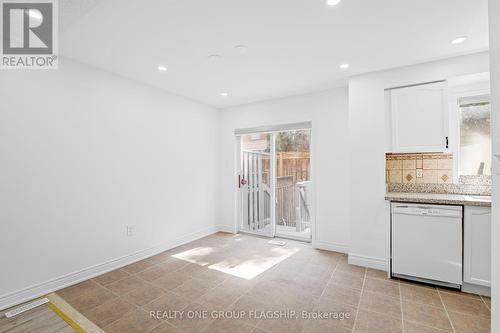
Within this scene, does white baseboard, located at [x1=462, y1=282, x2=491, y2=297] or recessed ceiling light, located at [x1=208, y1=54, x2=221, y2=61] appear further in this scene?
recessed ceiling light, located at [x1=208, y1=54, x2=221, y2=61]

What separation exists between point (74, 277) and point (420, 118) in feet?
14.7

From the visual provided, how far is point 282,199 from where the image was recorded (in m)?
4.33

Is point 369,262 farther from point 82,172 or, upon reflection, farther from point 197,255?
point 82,172

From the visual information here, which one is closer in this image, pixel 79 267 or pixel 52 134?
pixel 52 134

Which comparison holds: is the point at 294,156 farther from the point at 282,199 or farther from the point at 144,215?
the point at 144,215

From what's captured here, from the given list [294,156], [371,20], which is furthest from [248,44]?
[294,156]

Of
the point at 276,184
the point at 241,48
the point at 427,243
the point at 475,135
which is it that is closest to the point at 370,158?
the point at 427,243

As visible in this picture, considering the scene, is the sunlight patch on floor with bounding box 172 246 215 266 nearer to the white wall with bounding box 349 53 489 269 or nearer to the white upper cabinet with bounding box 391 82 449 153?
the white wall with bounding box 349 53 489 269

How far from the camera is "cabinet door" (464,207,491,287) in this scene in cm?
225

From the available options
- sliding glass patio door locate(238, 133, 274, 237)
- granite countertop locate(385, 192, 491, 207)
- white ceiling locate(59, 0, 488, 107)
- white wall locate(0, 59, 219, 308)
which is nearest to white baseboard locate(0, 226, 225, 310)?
white wall locate(0, 59, 219, 308)

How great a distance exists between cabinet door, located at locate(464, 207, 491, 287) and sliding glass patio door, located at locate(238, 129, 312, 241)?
2030 mm

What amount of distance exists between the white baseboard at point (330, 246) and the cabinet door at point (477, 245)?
1.37 metres

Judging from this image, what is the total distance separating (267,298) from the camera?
229 centimetres

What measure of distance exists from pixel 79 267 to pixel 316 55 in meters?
3.64
